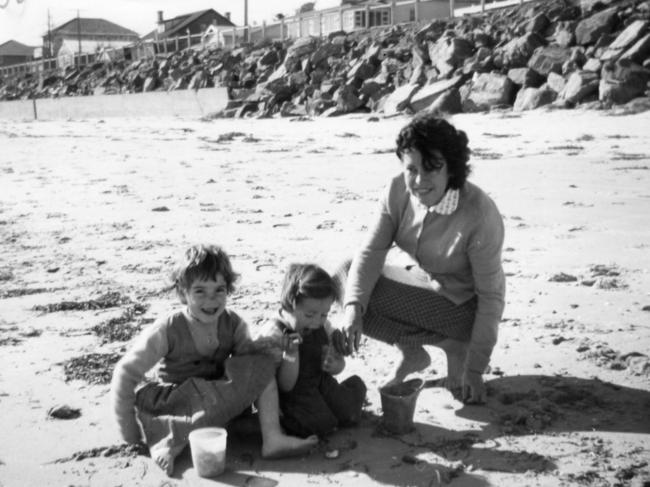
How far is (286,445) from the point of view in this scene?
3.10 metres

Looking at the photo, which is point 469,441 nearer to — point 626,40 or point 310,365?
point 310,365

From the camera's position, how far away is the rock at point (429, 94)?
19406 mm

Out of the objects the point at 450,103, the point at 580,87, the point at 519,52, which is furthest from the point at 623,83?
the point at 519,52

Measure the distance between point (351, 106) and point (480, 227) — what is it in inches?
737

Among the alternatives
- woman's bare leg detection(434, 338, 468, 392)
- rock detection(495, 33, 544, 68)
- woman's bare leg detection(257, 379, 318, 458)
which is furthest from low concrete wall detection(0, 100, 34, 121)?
woman's bare leg detection(257, 379, 318, 458)

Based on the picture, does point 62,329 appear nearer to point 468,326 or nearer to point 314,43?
point 468,326

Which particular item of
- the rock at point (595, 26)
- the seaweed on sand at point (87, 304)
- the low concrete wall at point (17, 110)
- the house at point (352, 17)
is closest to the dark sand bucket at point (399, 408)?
the seaweed on sand at point (87, 304)

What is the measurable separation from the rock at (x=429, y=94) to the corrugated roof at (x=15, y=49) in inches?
3597

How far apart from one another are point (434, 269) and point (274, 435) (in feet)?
3.61

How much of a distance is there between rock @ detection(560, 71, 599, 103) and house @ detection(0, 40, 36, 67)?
89.5 metres

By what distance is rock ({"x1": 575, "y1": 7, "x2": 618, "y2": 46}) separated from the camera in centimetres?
1945

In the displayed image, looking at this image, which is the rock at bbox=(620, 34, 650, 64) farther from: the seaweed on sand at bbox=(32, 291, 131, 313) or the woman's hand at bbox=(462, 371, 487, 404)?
the woman's hand at bbox=(462, 371, 487, 404)

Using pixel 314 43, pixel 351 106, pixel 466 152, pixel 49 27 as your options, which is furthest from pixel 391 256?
pixel 49 27

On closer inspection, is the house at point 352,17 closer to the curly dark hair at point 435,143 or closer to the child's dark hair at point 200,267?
the curly dark hair at point 435,143
